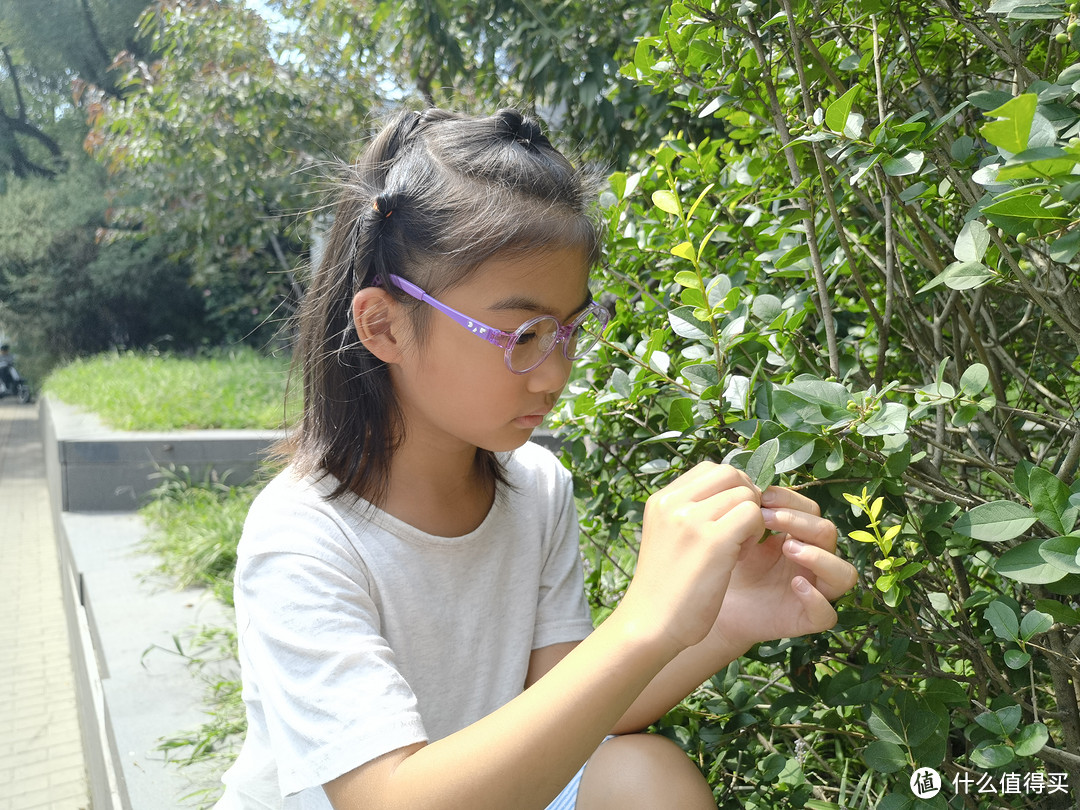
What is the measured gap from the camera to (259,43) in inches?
285

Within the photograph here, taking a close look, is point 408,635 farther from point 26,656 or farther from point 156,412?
point 156,412

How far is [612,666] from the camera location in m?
1.03

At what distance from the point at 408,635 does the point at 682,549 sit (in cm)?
62

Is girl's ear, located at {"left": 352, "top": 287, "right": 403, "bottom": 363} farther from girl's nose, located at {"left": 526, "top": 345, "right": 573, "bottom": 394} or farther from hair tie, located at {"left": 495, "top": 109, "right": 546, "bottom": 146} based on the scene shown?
hair tie, located at {"left": 495, "top": 109, "right": 546, "bottom": 146}

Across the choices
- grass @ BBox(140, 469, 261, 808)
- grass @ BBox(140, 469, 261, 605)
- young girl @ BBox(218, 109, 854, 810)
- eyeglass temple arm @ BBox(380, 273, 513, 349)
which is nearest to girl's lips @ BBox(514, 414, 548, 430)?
young girl @ BBox(218, 109, 854, 810)

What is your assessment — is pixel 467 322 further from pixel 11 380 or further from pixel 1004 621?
pixel 11 380

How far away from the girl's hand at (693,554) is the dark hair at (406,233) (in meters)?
0.49

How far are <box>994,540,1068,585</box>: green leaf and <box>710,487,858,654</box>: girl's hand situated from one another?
185 millimetres

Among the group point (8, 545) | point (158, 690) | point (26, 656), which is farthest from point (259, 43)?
point (158, 690)

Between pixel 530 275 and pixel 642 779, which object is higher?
pixel 530 275

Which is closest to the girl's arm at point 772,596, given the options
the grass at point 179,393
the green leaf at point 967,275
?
the green leaf at point 967,275

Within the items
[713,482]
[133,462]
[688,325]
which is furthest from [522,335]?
[133,462]
